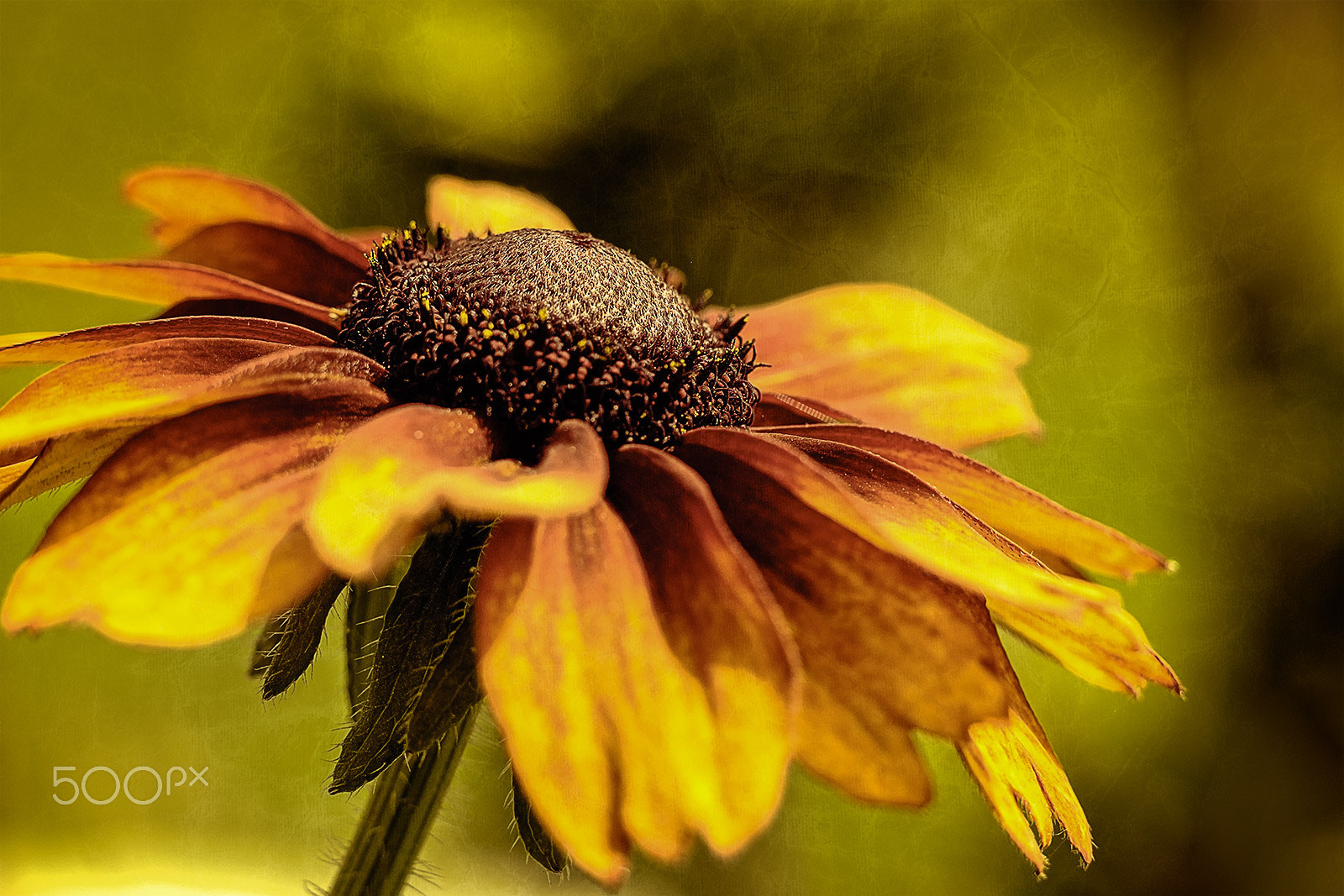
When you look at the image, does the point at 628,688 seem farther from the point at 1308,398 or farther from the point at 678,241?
the point at 1308,398

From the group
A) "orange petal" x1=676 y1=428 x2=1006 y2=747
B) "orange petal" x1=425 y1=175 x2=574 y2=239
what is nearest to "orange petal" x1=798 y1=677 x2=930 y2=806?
"orange petal" x1=676 y1=428 x2=1006 y2=747

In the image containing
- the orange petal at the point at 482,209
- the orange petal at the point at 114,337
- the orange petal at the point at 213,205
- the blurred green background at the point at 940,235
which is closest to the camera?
the orange petal at the point at 114,337

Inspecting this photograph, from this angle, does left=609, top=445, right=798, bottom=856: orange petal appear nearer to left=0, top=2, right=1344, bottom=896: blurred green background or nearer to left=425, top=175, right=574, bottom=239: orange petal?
left=425, top=175, right=574, bottom=239: orange petal

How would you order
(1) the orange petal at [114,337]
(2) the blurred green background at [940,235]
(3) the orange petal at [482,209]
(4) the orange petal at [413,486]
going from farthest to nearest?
1. (2) the blurred green background at [940,235]
2. (3) the orange petal at [482,209]
3. (1) the orange petal at [114,337]
4. (4) the orange petal at [413,486]

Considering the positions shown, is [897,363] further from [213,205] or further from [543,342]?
[213,205]

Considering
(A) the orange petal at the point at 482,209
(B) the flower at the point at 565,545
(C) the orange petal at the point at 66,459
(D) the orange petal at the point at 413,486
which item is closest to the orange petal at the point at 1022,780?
(B) the flower at the point at 565,545

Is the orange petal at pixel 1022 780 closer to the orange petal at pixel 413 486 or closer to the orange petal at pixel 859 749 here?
the orange petal at pixel 859 749

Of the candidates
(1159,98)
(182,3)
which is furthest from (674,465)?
(1159,98)

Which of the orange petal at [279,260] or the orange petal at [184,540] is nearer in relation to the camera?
the orange petal at [184,540]

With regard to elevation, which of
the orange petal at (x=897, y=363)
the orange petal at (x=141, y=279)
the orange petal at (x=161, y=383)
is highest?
the orange petal at (x=897, y=363)
